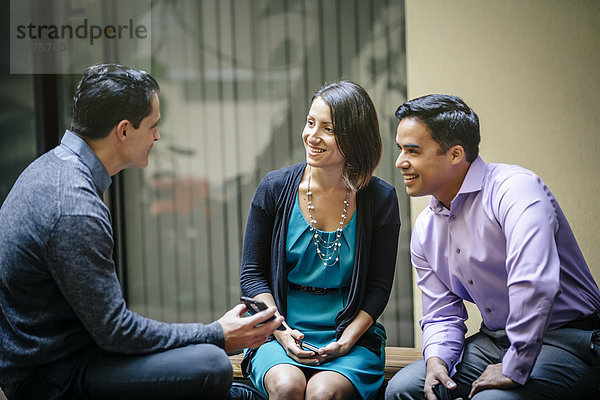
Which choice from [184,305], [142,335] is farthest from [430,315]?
[184,305]

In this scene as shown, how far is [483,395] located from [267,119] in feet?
7.53

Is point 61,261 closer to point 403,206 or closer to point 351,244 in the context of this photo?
point 351,244

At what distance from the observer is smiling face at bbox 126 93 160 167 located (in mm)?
2125

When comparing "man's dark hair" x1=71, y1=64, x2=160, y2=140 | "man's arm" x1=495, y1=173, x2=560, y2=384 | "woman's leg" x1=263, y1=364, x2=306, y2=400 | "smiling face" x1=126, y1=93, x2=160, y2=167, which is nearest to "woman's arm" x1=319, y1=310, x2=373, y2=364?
"woman's leg" x1=263, y1=364, x2=306, y2=400

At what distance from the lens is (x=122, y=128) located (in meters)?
2.09

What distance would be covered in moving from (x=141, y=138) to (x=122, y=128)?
8 centimetres

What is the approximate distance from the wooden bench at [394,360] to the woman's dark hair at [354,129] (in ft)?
3.14

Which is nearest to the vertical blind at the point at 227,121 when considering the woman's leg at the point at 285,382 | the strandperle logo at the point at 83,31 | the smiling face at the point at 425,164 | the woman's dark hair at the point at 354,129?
the strandperle logo at the point at 83,31

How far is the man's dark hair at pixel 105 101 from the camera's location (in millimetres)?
2053

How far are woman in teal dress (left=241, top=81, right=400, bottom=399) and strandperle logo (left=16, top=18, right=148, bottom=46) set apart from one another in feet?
6.12

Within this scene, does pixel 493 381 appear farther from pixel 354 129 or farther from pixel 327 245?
pixel 354 129

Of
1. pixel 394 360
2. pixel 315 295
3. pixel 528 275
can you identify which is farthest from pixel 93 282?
pixel 394 360

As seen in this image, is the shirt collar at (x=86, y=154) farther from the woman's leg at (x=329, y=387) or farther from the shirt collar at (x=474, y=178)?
the shirt collar at (x=474, y=178)

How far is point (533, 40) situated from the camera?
3.34 m
